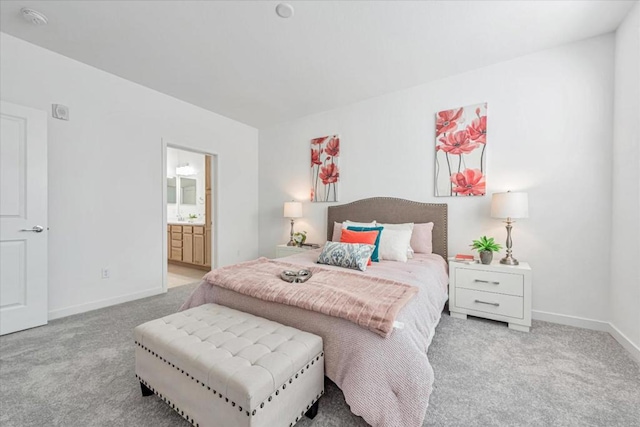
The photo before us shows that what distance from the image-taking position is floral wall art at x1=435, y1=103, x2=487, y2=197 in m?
2.95

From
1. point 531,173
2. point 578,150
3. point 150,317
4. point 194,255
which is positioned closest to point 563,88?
point 578,150

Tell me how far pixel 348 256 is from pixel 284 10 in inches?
81.4

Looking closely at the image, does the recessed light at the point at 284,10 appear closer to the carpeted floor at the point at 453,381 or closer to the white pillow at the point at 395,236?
the white pillow at the point at 395,236

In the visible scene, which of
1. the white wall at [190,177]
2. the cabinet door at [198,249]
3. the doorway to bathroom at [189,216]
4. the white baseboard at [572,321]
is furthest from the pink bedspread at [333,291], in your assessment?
the white wall at [190,177]

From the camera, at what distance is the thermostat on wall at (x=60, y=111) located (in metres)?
2.66

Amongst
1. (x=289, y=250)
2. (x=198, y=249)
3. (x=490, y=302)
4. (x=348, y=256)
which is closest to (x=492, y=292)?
(x=490, y=302)

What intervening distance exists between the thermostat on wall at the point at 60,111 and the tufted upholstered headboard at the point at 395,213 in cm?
311

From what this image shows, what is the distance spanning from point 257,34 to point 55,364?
2964 millimetres

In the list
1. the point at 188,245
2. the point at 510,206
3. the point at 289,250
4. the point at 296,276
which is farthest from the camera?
the point at 188,245

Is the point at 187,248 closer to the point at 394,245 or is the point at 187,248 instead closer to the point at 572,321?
the point at 394,245

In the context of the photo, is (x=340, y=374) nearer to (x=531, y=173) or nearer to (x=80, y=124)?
(x=531, y=173)

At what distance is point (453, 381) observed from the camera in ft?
5.53

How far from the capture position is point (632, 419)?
1390 millimetres

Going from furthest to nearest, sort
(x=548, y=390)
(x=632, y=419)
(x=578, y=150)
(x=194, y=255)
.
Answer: (x=194, y=255) → (x=578, y=150) → (x=548, y=390) → (x=632, y=419)
